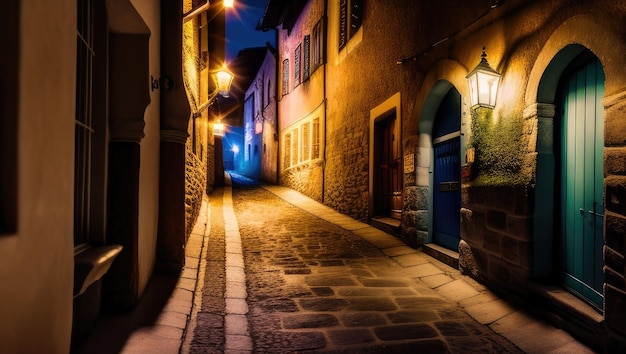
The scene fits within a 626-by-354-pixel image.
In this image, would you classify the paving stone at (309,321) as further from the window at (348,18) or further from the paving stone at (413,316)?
the window at (348,18)

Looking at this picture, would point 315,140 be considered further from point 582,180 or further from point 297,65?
point 582,180

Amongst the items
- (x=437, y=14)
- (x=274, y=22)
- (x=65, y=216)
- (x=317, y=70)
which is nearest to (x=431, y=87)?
(x=437, y=14)

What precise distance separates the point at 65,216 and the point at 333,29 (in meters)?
9.98

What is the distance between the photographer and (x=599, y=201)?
3.16m

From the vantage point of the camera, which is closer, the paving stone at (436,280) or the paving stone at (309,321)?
the paving stone at (309,321)

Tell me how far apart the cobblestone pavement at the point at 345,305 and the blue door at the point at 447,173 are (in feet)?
2.22

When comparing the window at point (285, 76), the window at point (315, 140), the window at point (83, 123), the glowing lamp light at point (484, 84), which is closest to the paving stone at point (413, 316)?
the glowing lamp light at point (484, 84)

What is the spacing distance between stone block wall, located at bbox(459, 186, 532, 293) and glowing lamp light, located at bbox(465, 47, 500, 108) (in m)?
0.98

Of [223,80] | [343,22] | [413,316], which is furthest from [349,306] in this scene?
[343,22]

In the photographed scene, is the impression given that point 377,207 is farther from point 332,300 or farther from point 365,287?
point 332,300

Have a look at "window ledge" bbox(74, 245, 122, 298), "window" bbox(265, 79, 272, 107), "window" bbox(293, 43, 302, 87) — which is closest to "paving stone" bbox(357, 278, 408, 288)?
"window ledge" bbox(74, 245, 122, 298)

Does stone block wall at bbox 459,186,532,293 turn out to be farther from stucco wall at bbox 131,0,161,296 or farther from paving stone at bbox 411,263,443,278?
stucco wall at bbox 131,0,161,296

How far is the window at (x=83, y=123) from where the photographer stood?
285 centimetres

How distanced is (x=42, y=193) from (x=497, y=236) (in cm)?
415
